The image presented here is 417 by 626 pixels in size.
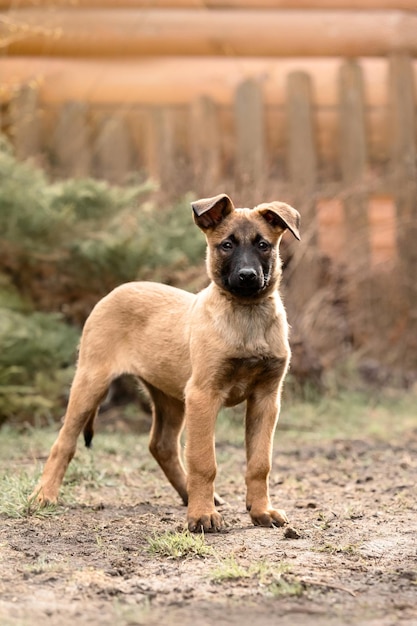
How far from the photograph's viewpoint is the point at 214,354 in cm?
493

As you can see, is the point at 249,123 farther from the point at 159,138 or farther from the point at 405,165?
the point at 405,165

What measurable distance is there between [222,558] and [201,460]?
→ 0.73m

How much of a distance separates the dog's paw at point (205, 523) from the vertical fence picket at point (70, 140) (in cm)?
758

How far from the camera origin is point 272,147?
39.4ft

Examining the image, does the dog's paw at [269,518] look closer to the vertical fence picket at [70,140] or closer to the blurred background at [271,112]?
the blurred background at [271,112]

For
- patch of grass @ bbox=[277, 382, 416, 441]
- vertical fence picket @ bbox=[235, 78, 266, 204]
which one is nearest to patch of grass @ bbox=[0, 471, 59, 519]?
patch of grass @ bbox=[277, 382, 416, 441]

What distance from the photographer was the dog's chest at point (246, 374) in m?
4.94

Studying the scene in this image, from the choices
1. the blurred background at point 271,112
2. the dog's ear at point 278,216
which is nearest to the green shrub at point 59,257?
the blurred background at point 271,112

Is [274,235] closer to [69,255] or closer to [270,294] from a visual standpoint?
[270,294]

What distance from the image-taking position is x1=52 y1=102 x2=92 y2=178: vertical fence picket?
1177 centimetres

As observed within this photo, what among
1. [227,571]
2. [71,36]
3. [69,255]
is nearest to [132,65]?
[71,36]

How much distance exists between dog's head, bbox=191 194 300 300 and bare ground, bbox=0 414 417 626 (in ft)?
3.93

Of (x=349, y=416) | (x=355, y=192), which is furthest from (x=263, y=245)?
(x=355, y=192)

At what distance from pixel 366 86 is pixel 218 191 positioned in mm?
3284
